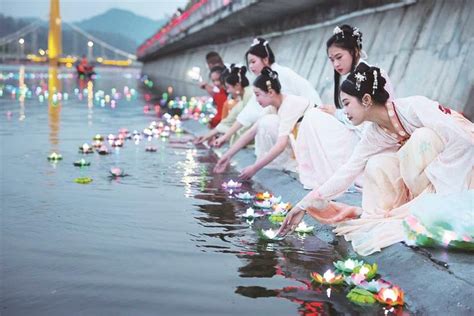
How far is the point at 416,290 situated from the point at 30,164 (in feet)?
20.9

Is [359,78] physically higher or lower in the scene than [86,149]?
higher

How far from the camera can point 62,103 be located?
2397cm

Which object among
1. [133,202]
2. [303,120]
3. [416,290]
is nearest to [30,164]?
[133,202]

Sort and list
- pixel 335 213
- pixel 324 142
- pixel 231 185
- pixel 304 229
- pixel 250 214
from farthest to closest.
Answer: pixel 231 185, pixel 324 142, pixel 250 214, pixel 304 229, pixel 335 213

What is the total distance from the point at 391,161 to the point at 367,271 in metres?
1.12

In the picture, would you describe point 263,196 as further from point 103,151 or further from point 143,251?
point 103,151

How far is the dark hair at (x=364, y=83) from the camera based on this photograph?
5.06 m

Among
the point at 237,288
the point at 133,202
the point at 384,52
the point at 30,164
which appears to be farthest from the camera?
the point at 384,52

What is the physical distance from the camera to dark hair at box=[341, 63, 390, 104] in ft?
16.6

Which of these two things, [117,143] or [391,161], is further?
[117,143]

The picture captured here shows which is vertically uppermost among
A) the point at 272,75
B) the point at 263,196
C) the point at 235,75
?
the point at 272,75

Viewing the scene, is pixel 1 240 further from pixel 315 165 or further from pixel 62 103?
pixel 62 103

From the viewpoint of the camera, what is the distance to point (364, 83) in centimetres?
507

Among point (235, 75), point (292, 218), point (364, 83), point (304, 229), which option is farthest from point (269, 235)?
point (235, 75)
